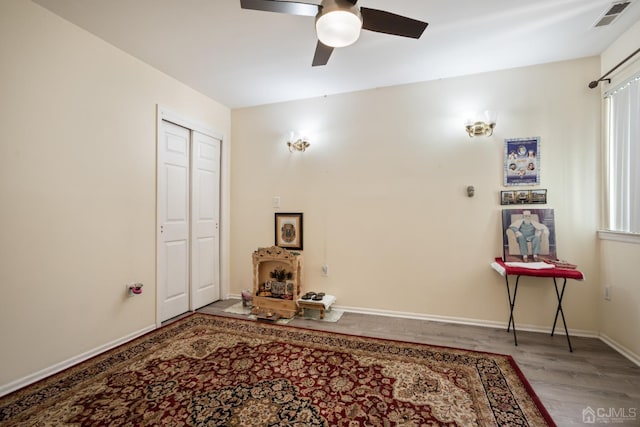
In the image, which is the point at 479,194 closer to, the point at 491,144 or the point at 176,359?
the point at 491,144

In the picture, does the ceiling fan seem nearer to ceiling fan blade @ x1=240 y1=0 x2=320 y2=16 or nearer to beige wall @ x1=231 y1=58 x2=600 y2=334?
ceiling fan blade @ x1=240 y1=0 x2=320 y2=16

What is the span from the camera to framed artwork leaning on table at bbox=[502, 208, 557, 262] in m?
2.80

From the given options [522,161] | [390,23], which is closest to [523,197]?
[522,161]

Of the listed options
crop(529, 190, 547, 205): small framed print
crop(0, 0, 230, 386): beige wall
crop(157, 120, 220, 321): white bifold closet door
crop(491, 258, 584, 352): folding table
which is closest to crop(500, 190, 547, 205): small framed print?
crop(529, 190, 547, 205): small framed print

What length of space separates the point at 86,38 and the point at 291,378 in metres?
3.22

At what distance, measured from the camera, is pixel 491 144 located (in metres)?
3.02

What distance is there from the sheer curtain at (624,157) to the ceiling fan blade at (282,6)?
8.67 ft

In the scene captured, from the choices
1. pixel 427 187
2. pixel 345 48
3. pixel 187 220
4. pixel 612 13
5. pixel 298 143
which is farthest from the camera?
pixel 298 143

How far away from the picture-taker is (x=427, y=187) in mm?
3227

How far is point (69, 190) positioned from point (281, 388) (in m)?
2.25

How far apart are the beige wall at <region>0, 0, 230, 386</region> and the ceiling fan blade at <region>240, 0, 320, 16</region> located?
1.69 meters

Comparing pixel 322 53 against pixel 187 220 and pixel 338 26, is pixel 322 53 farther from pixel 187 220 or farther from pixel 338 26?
pixel 187 220

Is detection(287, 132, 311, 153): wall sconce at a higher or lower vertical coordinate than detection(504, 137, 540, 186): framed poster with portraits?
higher

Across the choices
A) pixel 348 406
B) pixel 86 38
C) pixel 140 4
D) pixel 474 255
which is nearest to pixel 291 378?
pixel 348 406
